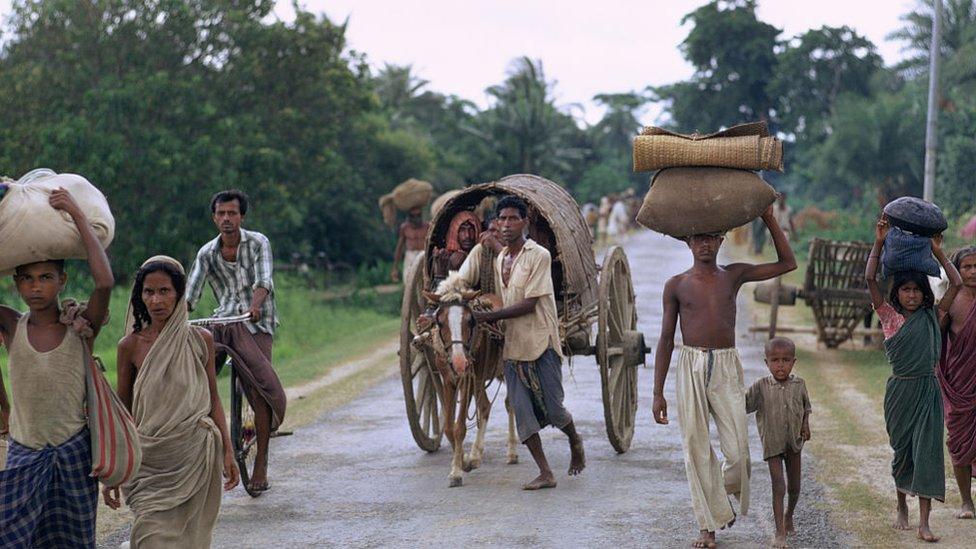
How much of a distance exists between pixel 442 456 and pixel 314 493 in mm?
1603

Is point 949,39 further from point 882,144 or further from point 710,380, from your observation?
point 710,380

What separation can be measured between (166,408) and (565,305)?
4.45 m

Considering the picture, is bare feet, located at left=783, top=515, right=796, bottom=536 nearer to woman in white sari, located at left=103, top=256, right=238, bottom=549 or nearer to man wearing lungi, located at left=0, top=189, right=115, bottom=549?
woman in white sari, located at left=103, top=256, right=238, bottom=549

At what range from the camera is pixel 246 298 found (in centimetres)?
851

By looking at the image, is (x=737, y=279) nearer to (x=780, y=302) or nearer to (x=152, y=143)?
(x=780, y=302)

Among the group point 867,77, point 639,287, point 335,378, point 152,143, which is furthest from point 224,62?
point 867,77

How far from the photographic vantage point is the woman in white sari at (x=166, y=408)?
5664 mm

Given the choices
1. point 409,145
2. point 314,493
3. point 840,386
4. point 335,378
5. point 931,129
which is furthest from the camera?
point 409,145

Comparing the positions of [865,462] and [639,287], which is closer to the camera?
[865,462]

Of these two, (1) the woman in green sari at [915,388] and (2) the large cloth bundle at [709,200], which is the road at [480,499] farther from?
(2) the large cloth bundle at [709,200]

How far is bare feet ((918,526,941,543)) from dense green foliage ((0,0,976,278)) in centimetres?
1138

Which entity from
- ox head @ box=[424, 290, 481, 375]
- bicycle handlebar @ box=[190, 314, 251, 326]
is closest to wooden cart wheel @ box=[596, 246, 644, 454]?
ox head @ box=[424, 290, 481, 375]

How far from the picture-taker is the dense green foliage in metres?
25.2

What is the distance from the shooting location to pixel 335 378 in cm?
1527
